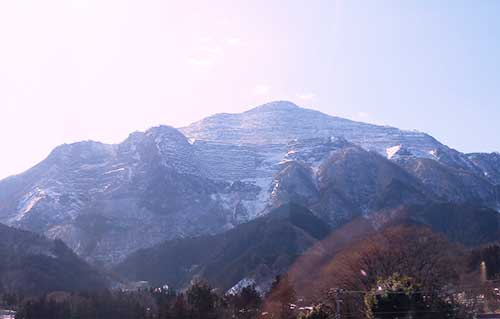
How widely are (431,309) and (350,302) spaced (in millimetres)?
17175

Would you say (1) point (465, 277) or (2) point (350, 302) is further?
(1) point (465, 277)

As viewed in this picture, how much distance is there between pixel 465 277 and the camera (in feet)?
314

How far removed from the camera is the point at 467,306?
77562 mm

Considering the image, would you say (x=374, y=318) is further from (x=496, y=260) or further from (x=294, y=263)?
(x=294, y=263)

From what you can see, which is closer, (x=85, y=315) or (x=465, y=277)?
(x=465, y=277)

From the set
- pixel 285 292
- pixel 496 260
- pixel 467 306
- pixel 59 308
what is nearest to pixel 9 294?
pixel 59 308

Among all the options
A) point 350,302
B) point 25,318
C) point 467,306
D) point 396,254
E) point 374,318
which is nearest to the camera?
point 374,318


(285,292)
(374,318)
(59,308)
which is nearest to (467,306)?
(374,318)

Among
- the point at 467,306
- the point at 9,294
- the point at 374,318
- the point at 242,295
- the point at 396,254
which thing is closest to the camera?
the point at 374,318

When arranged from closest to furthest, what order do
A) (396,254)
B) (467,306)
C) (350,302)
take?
(467,306), (350,302), (396,254)

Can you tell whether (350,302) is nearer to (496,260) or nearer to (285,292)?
(285,292)

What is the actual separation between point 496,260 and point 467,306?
5716 cm

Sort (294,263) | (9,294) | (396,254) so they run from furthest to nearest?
(294,263) < (9,294) < (396,254)

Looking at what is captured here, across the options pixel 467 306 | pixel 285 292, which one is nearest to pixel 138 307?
pixel 285 292
